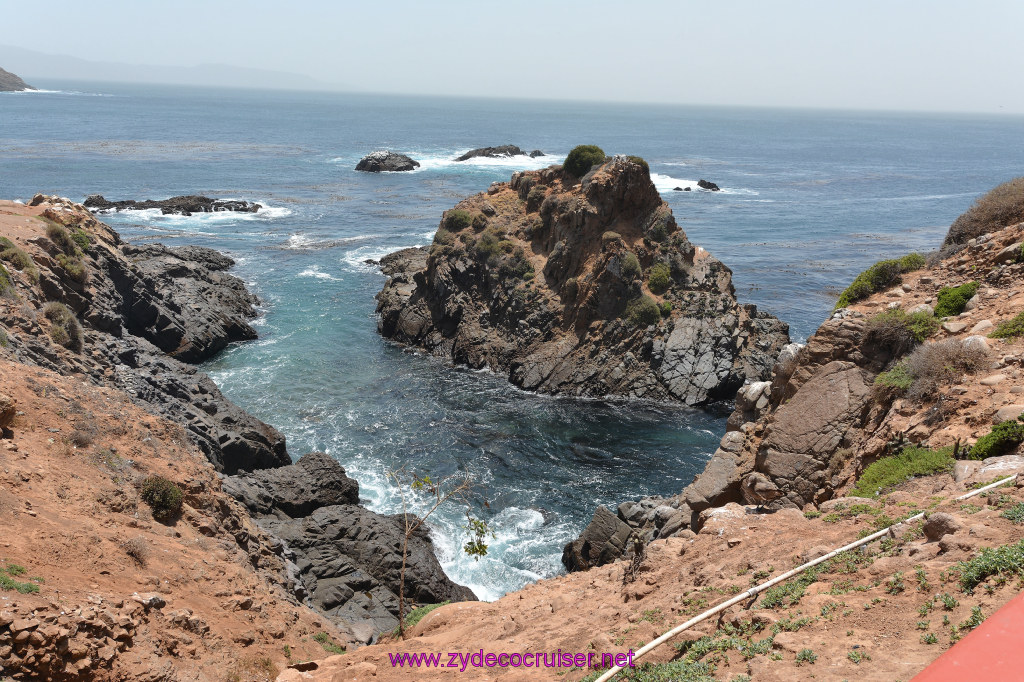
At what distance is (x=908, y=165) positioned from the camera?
507 ft

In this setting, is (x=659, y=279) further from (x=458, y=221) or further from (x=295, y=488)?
(x=295, y=488)

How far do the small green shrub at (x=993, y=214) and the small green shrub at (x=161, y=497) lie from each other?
25.9m

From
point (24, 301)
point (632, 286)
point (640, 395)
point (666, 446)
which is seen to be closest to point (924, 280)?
point (666, 446)

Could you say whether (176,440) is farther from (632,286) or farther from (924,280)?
(632,286)

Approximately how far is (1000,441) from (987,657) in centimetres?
935

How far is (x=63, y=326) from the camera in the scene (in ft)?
90.2

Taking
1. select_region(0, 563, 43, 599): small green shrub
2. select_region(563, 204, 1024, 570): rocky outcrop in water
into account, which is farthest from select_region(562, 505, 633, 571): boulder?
select_region(0, 563, 43, 599): small green shrub

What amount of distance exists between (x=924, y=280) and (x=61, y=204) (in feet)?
156

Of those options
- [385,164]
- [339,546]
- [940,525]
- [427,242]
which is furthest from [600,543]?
[385,164]

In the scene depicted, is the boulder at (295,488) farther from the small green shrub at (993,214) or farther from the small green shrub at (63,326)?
the small green shrub at (993,214)

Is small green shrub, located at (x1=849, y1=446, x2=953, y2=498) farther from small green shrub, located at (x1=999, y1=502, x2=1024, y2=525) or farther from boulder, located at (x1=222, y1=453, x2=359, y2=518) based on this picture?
boulder, located at (x1=222, y1=453, x2=359, y2=518)

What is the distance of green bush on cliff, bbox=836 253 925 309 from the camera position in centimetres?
2069

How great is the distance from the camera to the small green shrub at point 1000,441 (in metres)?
12.4

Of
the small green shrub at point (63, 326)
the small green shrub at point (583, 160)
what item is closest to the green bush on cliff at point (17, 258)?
the small green shrub at point (63, 326)
